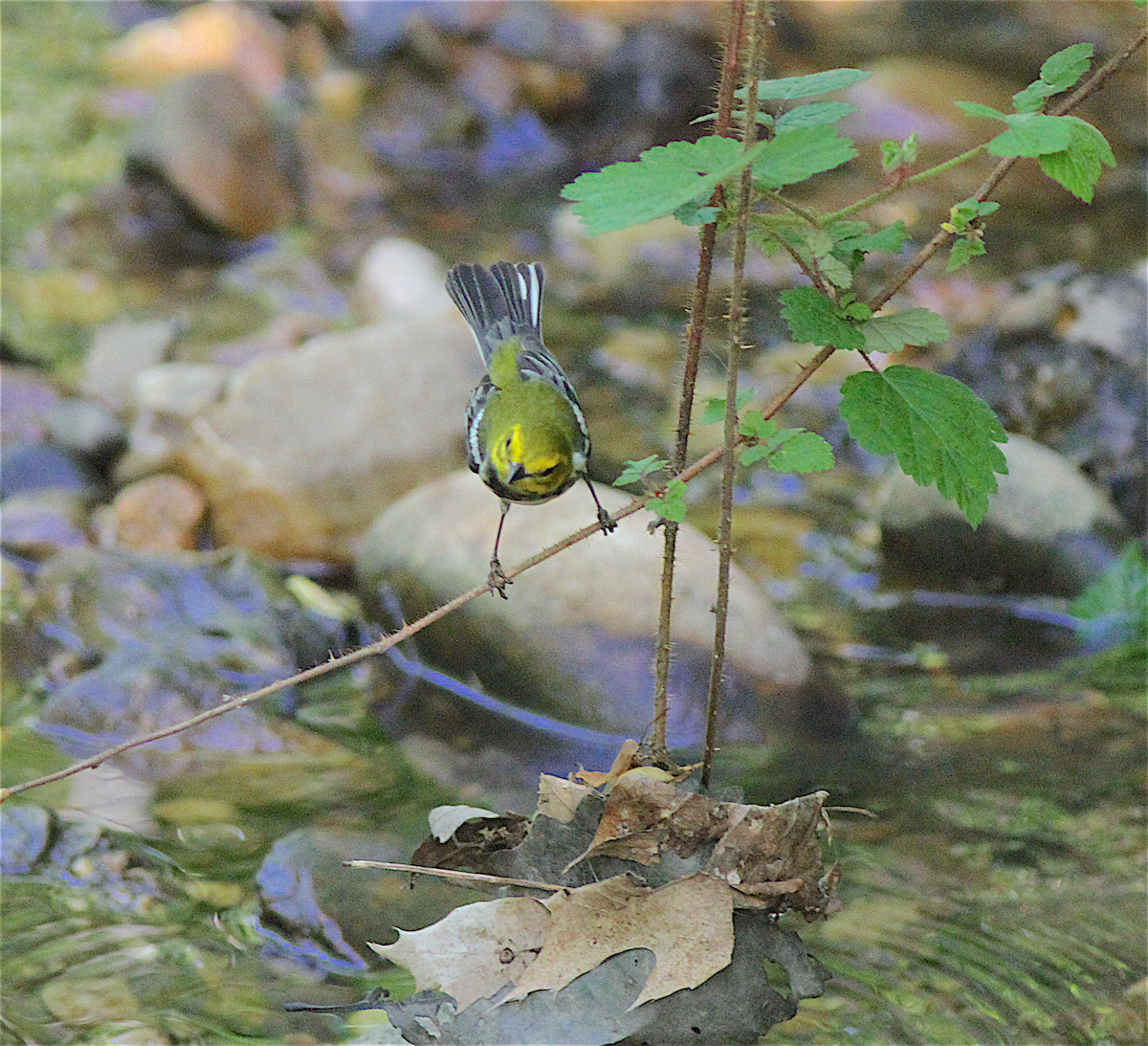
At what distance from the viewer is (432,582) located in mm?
5246

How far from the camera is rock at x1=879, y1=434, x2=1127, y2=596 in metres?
5.98

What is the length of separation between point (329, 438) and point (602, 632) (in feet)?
7.08

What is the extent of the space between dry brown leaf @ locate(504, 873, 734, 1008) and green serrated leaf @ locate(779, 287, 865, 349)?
1.04 metres

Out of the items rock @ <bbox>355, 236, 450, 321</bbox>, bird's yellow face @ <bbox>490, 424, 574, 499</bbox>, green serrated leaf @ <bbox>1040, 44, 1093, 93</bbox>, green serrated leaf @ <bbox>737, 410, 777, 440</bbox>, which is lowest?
rock @ <bbox>355, 236, 450, 321</bbox>

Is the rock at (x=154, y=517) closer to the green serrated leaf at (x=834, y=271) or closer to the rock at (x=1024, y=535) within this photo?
the rock at (x=1024, y=535)

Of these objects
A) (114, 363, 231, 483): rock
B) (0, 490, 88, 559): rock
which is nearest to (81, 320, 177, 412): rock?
(114, 363, 231, 483): rock

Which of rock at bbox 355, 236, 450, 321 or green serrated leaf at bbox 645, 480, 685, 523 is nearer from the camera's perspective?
green serrated leaf at bbox 645, 480, 685, 523

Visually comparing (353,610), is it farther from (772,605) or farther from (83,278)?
(83,278)

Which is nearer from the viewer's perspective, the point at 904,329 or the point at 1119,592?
the point at 904,329

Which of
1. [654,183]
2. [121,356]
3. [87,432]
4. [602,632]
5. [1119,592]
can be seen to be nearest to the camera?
[654,183]

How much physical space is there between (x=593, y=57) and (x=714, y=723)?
11.4 m

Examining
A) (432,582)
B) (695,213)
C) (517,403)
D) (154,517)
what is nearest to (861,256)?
(695,213)

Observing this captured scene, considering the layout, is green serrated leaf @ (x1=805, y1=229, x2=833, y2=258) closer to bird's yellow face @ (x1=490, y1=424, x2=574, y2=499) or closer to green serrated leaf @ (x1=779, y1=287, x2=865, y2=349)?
Answer: green serrated leaf @ (x1=779, y1=287, x2=865, y2=349)

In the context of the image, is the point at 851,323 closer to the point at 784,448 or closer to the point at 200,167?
the point at 784,448
